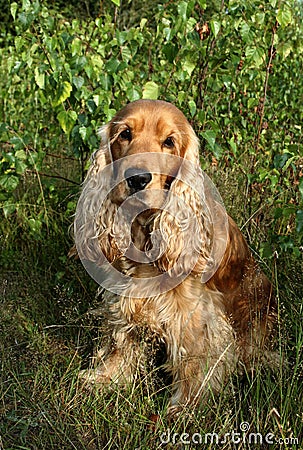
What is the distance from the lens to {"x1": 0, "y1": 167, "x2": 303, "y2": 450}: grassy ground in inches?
82.2

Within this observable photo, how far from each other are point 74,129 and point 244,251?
3.85 feet

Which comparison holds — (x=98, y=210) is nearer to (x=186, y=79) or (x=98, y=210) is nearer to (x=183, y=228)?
(x=183, y=228)

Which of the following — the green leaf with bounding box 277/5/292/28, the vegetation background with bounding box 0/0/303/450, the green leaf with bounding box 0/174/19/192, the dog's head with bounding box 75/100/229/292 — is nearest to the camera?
the vegetation background with bounding box 0/0/303/450

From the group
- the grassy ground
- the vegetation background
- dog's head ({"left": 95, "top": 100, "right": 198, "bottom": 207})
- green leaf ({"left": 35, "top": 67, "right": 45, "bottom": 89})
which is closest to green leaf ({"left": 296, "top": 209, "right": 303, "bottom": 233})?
the vegetation background

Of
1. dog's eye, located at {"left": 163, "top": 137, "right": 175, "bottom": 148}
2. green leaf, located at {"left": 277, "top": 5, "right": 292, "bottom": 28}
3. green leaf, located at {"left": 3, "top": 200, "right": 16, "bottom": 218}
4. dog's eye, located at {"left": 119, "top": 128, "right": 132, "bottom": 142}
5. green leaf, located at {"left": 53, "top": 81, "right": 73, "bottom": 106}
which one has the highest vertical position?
green leaf, located at {"left": 277, "top": 5, "right": 292, "bottom": 28}

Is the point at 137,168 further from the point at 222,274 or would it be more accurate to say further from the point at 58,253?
the point at 58,253

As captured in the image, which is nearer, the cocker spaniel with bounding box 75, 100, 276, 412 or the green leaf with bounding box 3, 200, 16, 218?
the cocker spaniel with bounding box 75, 100, 276, 412

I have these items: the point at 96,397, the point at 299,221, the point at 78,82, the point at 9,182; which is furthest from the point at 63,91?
the point at 96,397

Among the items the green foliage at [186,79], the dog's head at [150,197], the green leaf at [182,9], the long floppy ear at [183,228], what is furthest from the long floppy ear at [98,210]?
the green leaf at [182,9]

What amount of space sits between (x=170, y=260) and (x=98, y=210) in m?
0.43

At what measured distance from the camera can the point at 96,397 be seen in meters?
2.33

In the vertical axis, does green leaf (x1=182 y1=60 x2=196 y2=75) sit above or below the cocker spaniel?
above

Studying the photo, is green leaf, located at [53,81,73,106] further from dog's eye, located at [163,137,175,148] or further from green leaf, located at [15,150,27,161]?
dog's eye, located at [163,137,175,148]

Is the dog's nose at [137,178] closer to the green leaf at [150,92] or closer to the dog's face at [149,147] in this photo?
the dog's face at [149,147]
